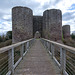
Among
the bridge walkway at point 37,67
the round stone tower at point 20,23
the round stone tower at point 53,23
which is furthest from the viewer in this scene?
the round stone tower at point 53,23

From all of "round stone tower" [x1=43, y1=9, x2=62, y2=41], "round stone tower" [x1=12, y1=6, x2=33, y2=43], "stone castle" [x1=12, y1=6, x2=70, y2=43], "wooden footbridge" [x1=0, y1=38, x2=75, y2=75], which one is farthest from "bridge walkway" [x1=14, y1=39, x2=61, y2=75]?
"round stone tower" [x1=43, y1=9, x2=62, y2=41]

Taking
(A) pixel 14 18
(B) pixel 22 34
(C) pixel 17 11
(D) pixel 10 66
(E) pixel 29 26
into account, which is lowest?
(D) pixel 10 66

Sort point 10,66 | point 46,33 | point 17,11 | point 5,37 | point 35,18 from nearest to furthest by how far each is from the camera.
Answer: point 10,66, point 17,11, point 46,33, point 35,18, point 5,37

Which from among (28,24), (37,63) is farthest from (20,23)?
(37,63)

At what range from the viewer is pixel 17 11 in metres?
14.6

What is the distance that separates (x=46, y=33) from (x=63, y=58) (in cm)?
1488

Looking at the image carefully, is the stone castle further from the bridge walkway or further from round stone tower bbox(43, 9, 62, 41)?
the bridge walkway

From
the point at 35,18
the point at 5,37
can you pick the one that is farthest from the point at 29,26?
the point at 5,37

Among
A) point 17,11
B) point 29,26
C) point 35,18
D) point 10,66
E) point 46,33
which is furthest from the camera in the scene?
point 35,18

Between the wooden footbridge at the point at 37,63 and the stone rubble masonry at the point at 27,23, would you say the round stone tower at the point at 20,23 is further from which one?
the wooden footbridge at the point at 37,63

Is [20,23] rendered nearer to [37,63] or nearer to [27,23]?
[27,23]

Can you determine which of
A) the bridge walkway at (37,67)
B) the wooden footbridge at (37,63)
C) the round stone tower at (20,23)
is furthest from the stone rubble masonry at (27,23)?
the bridge walkway at (37,67)

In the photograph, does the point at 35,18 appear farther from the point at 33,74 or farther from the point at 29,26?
the point at 33,74

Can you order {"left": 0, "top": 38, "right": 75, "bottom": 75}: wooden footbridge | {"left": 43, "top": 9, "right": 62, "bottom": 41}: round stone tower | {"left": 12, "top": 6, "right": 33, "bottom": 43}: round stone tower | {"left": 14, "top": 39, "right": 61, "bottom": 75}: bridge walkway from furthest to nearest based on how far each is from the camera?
{"left": 43, "top": 9, "right": 62, "bottom": 41}: round stone tower < {"left": 12, "top": 6, "right": 33, "bottom": 43}: round stone tower < {"left": 14, "top": 39, "right": 61, "bottom": 75}: bridge walkway < {"left": 0, "top": 38, "right": 75, "bottom": 75}: wooden footbridge
